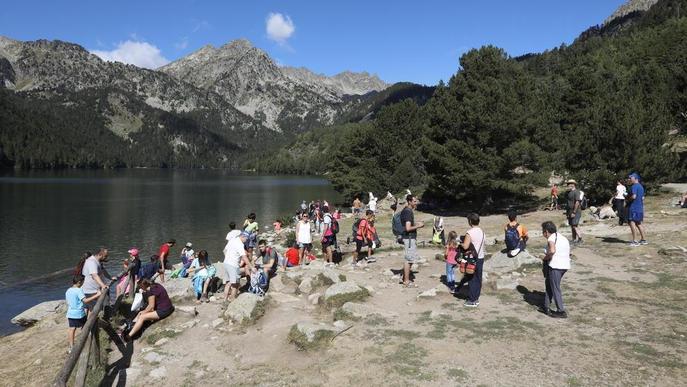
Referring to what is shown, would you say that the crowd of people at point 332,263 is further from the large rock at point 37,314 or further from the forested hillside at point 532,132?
the forested hillside at point 532,132

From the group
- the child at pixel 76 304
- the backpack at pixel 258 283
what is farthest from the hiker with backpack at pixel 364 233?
the child at pixel 76 304

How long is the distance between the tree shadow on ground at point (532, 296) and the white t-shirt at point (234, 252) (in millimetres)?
9627

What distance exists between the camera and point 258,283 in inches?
645

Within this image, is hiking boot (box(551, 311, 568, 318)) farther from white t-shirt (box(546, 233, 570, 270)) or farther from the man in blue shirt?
the man in blue shirt

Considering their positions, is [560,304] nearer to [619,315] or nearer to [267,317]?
[619,315]

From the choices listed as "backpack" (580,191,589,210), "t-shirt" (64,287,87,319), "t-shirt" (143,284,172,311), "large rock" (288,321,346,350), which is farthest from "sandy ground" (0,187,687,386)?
"backpack" (580,191,589,210)

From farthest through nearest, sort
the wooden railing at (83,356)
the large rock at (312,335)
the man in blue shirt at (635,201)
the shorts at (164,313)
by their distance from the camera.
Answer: the man in blue shirt at (635,201)
the shorts at (164,313)
the large rock at (312,335)
the wooden railing at (83,356)

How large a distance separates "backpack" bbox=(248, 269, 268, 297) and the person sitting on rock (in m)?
2.85

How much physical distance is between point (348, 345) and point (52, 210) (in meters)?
69.9

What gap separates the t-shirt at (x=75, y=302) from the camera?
534 inches

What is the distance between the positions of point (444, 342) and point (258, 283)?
8128mm

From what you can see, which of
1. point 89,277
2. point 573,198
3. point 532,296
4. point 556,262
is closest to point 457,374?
point 556,262

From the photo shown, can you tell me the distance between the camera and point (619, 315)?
1157 centimetres

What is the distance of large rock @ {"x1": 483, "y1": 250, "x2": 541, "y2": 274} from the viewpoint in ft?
54.3
